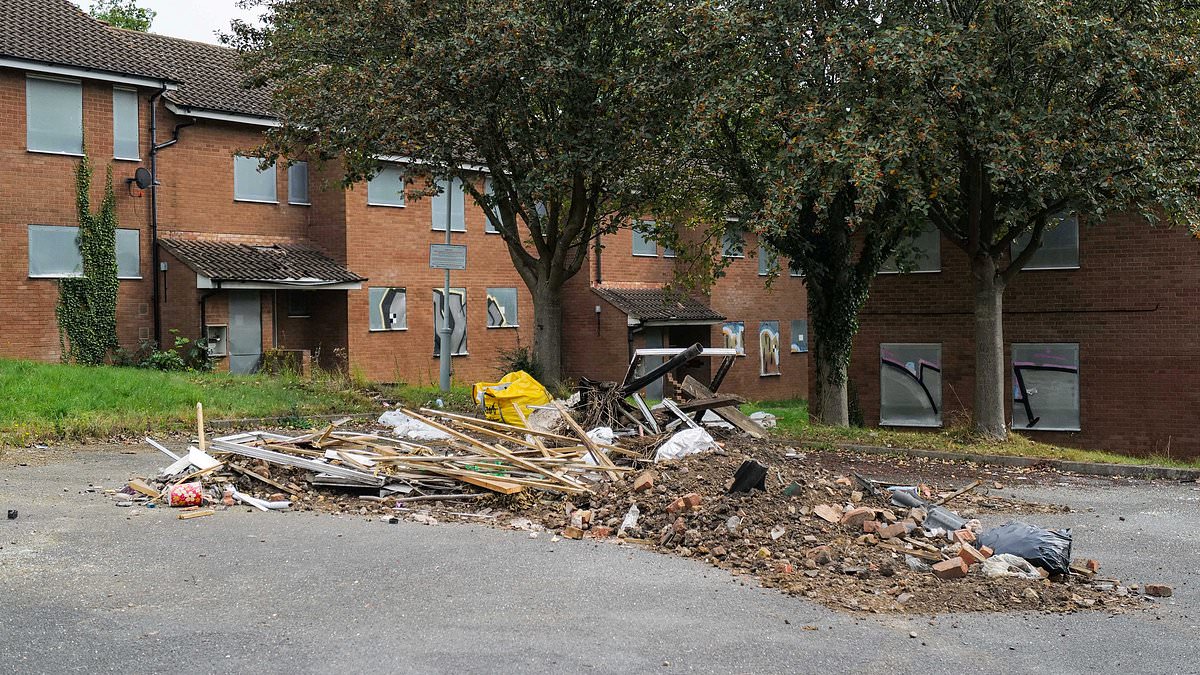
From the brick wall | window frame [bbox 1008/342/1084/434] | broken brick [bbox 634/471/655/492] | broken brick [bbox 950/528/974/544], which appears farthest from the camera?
the brick wall

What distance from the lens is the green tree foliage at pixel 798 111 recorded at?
15.0 metres

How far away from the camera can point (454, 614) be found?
6789 mm

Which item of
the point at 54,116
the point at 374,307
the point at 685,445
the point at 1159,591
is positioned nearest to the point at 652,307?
the point at 374,307

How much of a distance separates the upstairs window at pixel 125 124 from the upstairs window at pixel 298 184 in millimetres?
4449

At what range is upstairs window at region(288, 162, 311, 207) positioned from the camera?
30406 mm

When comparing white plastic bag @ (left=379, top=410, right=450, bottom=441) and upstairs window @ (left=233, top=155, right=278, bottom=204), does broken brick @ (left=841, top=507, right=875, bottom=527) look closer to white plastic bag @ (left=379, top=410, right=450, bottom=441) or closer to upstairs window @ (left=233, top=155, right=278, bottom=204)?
white plastic bag @ (left=379, top=410, right=450, bottom=441)

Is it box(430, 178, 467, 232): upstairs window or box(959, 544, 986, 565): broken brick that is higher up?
box(430, 178, 467, 232): upstairs window

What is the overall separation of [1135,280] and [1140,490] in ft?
31.8

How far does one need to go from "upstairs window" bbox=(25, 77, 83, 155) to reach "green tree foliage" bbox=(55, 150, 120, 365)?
1.94 ft

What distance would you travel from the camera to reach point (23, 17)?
26.1 metres

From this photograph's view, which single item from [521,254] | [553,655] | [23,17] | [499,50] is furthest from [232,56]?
[553,655]

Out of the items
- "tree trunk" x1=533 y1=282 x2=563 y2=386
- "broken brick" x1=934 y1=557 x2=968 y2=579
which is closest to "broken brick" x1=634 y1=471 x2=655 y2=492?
"broken brick" x1=934 y1=557 x2=968 y2=579

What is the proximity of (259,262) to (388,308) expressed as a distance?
4.27 metres

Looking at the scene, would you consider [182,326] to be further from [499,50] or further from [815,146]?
[815,146]
